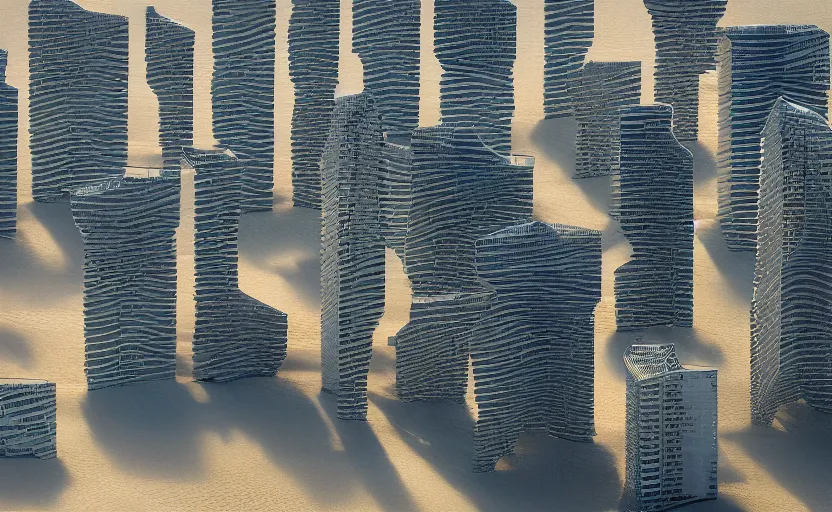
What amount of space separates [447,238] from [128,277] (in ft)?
12.1

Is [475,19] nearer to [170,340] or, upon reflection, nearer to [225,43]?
[225,43]

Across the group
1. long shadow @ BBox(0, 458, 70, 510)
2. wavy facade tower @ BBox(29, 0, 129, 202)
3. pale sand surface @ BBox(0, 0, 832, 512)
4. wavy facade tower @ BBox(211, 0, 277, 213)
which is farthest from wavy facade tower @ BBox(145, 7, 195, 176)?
long shadow @ BBox(0, 458, 70, 510)

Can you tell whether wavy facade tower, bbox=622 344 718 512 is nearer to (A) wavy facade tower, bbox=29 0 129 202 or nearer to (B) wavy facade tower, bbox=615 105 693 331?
(B) wavy facade tower, bbox=615 105 693 331

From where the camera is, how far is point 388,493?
19812 millimetres

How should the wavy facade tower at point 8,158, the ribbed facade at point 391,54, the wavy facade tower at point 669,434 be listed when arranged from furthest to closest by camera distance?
the ribbed facade at point 391,54, the wavy facade tower at point 8,158, the wavy facade tower at point 669,434

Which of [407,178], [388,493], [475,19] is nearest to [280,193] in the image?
[475,19]

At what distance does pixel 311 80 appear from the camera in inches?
1097

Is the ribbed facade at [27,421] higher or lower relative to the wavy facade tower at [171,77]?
lower

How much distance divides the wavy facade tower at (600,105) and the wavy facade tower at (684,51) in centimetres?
127

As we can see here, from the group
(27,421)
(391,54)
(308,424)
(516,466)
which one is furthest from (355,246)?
(391,54)

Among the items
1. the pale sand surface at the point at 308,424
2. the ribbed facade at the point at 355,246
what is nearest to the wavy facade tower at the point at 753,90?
the pale sand surface at the point at 308,424

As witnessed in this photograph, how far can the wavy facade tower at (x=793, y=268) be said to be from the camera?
20953 millimetres

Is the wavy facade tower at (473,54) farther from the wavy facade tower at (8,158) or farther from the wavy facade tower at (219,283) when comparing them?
the wavy facade tower at (8,158)

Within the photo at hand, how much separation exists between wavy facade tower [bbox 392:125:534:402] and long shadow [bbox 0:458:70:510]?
13.8 feet
